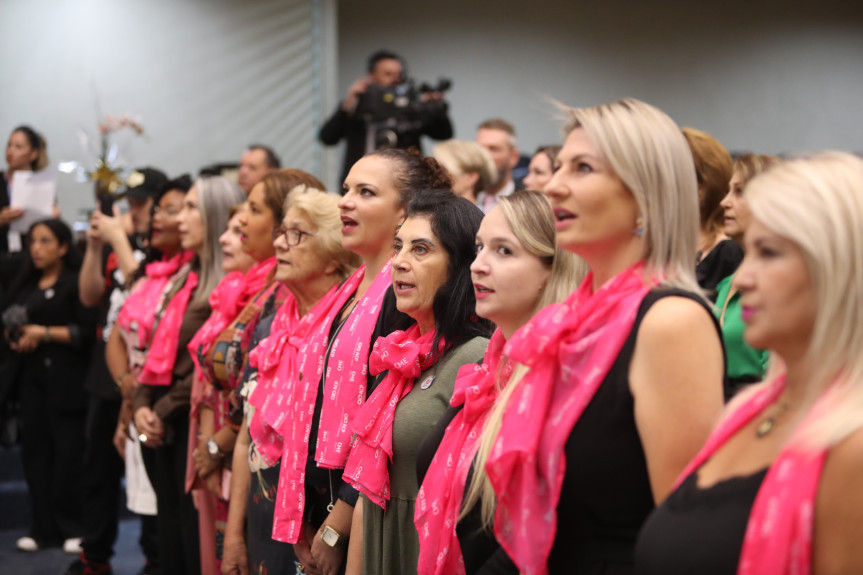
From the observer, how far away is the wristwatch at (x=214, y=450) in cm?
309

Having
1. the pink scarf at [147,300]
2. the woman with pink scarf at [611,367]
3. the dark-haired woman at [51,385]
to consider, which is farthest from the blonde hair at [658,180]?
the dark-haired woman at [51,385]

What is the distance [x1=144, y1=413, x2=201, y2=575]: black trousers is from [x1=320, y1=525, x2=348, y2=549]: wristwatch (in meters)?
1.27

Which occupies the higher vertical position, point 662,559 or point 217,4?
point 217,4

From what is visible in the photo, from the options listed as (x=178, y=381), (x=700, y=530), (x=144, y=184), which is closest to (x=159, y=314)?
(x=178, y=381)

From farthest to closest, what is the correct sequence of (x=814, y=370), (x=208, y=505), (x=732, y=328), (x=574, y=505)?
(x=208, y=505) → (x=732, y=328) → (x=574, y=505) → (x=814, y=370)

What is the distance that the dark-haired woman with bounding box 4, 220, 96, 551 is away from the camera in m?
4.57

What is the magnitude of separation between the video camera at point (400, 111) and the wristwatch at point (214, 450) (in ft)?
6.64

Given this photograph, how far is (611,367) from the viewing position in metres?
1.35

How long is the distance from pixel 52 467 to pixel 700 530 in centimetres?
420

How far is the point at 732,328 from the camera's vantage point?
2137mm

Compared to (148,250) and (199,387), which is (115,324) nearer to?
(148,250)

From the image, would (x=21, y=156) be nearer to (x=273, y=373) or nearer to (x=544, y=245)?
(x=273, y=373)

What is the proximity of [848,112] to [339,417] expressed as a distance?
659cm

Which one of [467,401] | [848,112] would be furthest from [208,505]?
[848,112]
